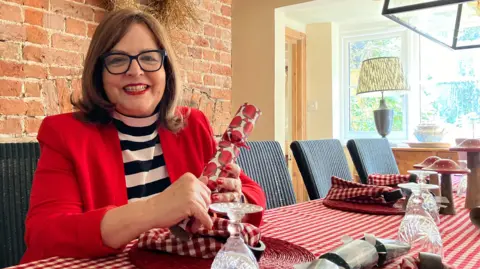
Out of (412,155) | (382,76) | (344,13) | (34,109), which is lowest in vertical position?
(412,155)

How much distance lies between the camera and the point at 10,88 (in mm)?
1871

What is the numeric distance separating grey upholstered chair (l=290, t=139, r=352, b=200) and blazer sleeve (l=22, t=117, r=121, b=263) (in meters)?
0.91

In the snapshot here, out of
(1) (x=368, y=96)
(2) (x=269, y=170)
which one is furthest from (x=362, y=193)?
(1) (x=368, y=96)

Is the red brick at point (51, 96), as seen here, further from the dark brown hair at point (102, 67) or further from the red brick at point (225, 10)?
the red brick at point (225, 10)

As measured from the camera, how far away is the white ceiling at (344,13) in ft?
13.6

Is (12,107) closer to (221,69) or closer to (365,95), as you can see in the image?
(221,69)

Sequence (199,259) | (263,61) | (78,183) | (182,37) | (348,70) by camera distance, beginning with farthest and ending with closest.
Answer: (348,70) < (263,61) < (182,37) < (78,183) < (199,259)

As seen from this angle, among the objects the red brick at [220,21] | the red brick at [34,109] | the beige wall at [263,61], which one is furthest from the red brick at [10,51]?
the beige wall at [263,61]

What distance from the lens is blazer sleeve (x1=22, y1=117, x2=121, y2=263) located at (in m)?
0.76

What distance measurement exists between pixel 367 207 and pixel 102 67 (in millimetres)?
815

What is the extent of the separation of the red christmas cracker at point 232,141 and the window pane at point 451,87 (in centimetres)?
402

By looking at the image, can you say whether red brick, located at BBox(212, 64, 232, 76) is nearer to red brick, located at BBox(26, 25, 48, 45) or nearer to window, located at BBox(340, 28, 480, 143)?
red brick, located at BBox(26, 25, 48, 45)

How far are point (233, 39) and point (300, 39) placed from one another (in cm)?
138

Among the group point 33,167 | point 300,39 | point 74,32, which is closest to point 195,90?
point 74,32
